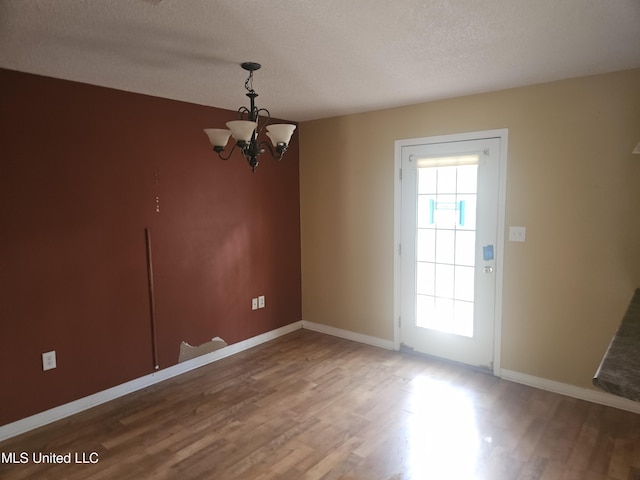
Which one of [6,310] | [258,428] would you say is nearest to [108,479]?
[258,428]

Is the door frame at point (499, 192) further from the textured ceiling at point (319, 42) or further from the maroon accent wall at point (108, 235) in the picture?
the maroon accent wall at point (108, 235)

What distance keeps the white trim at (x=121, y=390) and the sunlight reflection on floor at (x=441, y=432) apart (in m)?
1.72

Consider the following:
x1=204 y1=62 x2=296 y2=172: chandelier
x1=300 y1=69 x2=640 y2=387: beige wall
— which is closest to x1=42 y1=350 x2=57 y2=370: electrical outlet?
x1=204 y1=62 x2=296 y2=172: chandelier

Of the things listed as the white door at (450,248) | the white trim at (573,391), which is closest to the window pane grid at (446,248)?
the white door at (450,248)

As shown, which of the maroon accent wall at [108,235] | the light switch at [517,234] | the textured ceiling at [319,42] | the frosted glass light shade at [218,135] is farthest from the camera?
the light switch at [517,234]

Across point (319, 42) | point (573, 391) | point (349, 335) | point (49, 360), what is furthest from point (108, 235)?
point (573, 391)

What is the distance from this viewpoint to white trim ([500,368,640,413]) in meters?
2.91

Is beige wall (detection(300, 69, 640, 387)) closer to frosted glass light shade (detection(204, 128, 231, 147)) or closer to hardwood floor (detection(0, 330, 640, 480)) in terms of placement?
hardwood floor (detection(0, 330, 640, 480))

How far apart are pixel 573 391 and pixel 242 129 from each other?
120 inches

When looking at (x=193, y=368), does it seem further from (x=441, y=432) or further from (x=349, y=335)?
(x=441, y=432)

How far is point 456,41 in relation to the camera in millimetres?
2250

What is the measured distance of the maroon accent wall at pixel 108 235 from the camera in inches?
106

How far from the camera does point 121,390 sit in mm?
3254

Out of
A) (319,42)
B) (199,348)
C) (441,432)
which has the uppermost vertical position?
(319,42)
